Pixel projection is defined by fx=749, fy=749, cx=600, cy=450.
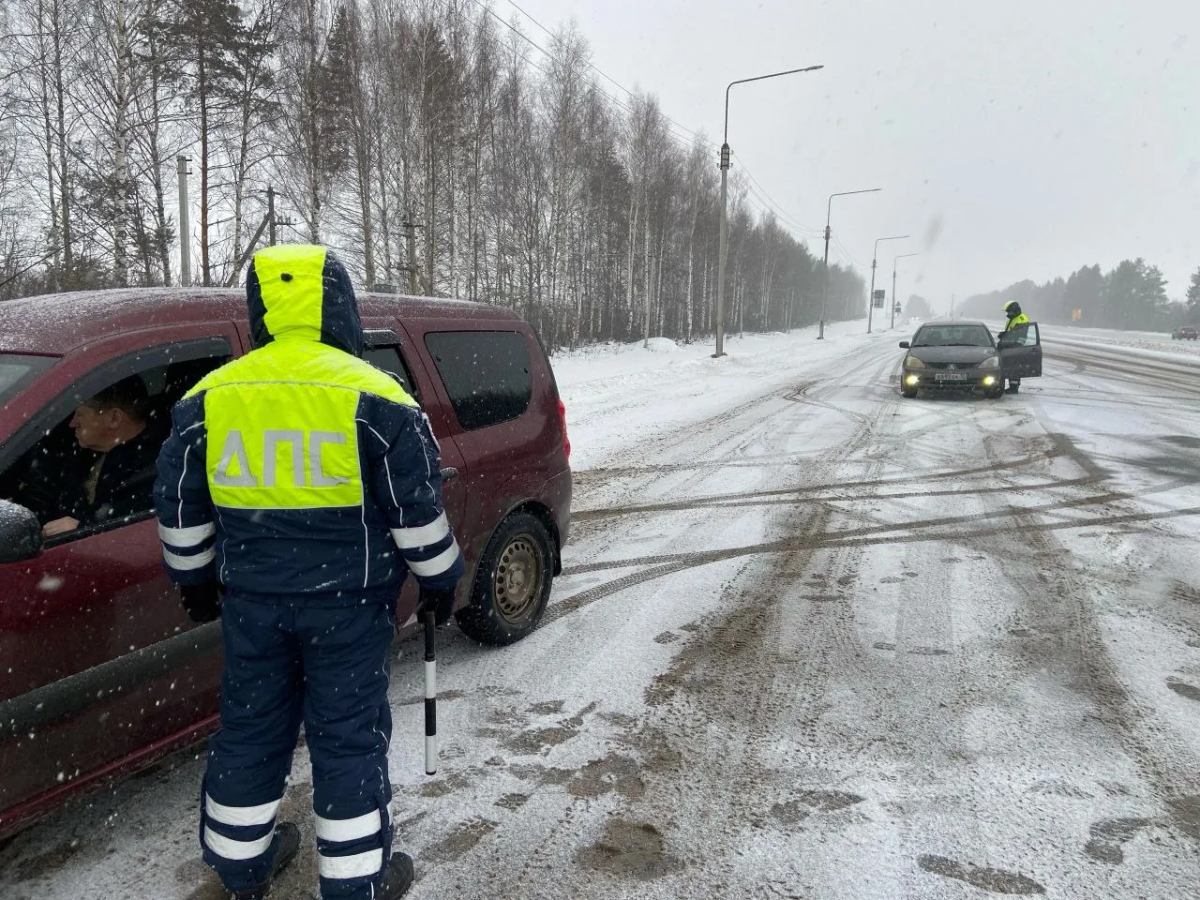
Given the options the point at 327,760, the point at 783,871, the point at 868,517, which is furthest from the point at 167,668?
the point at 868,517

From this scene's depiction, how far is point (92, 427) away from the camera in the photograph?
2.35m

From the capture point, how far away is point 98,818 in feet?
8.35

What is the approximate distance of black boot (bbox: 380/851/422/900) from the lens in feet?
7.09

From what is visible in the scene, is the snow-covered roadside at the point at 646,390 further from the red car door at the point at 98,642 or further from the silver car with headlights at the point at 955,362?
the red car door at the point at 98,642

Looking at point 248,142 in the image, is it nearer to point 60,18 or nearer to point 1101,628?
point 60,18

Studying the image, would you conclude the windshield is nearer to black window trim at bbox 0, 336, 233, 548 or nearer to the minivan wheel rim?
the minivan wheel rim

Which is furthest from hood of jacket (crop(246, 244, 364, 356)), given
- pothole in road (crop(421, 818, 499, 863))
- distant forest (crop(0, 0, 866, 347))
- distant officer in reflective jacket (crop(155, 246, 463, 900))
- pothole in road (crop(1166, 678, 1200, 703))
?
distant forest (crop(0, 0, 866, 347))

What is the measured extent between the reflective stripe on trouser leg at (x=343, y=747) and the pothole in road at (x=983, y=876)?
5.50ft

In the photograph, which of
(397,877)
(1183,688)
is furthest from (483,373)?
(1183,688)

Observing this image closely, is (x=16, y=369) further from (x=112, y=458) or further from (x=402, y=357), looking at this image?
(x=402, y=357)

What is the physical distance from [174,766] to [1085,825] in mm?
3281

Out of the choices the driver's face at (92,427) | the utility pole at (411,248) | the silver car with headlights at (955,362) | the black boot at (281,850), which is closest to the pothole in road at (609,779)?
the black boot at (281,850)

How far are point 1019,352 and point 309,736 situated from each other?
16141 mm

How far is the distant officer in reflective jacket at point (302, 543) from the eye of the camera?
1923 millimetres
